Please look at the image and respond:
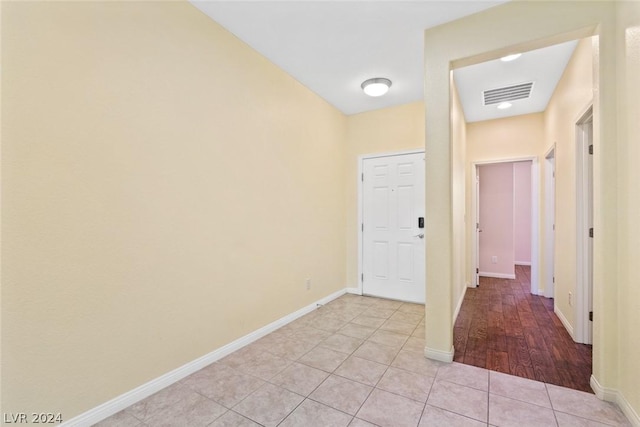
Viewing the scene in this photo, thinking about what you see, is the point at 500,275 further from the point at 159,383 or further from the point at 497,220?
the point at 159,383

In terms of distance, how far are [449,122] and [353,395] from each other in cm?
214

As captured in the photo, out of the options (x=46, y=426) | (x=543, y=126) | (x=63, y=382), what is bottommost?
(x=46, y=426)

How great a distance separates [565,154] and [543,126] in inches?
57.1

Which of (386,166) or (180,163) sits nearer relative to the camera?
(180,163)

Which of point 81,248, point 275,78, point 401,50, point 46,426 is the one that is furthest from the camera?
point 275,78

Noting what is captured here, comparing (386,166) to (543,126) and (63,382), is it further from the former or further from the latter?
(63,382)

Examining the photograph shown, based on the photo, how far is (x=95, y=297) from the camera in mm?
1593

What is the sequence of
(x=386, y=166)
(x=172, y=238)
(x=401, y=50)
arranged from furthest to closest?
1. (x=386, y=166)
2. (x=401, y=50)
3. (x=172, y=238)

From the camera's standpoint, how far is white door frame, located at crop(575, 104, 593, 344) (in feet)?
8.27

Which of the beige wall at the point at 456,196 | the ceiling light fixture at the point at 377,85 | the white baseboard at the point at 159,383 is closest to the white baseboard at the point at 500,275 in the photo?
the beige wall at the point at 456,196

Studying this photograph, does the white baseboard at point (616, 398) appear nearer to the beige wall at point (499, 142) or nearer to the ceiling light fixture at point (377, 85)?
the beige wall at point (499, 142)

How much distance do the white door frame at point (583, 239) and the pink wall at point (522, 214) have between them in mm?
4105

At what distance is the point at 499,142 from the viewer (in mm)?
4418

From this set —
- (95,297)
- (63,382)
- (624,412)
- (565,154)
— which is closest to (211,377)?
(63,382)
